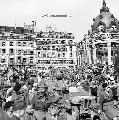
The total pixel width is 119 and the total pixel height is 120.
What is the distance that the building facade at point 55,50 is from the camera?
117 meters

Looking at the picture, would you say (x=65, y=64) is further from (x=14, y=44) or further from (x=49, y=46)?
(x=14, y=44)

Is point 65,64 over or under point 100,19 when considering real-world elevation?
under

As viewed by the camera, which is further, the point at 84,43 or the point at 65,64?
the point at 84,43

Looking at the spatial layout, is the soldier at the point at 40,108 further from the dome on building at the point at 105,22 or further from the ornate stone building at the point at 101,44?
the dome on building at the point at 105,22

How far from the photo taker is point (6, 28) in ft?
395

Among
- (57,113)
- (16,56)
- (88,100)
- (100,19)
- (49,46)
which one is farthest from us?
(100,19)

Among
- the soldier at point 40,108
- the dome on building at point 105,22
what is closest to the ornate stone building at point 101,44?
the dome on building at point 105,22

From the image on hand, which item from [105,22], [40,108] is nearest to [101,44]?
[105,22]

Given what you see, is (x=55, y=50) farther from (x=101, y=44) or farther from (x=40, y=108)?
(x=40, y=108)

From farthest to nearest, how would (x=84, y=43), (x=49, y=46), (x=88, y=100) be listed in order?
(x=84, y=43) → (x=49, y=46) → (x=88, y=100)

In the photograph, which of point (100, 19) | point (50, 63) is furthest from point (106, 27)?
point (50, 63)

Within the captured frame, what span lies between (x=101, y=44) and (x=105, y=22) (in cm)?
2616

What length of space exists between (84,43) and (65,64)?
24076 mm

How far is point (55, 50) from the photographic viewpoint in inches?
4774
